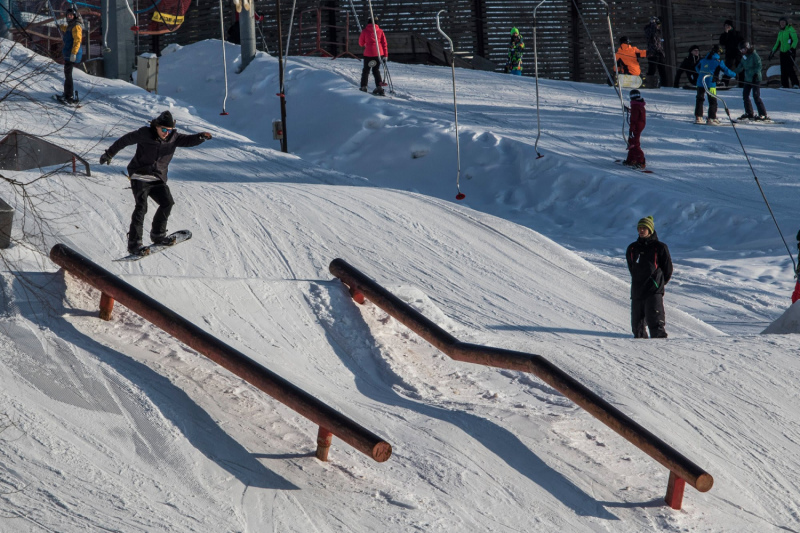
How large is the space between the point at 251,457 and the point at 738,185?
12.4m

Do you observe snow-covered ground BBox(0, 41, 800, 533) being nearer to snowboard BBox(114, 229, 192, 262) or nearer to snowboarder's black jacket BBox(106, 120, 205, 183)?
snowboard BBox(114, 229, 192, 262)

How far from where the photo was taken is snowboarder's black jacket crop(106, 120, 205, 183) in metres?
8.37

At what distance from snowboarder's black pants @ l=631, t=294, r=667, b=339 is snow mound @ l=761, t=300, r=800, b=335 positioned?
4.05 ft

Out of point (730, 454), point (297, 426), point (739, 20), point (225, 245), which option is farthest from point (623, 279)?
point (739, 20)

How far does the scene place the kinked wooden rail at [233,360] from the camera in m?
4.62

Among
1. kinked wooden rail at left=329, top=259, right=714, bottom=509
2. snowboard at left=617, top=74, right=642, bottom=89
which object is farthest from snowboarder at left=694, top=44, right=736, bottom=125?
kinked wooden rail at left=329, top=259, right=714, bottom=509

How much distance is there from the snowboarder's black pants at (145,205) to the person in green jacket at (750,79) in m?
13.8

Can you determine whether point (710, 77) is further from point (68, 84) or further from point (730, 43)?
point (68, 84)

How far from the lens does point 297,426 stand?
5230mm

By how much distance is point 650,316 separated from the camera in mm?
8555

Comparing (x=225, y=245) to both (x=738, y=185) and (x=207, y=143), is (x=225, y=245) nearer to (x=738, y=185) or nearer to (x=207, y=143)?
(x=207, y=143)

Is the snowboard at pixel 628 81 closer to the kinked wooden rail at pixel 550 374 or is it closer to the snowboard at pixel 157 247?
the snowboard at pixel 157 247

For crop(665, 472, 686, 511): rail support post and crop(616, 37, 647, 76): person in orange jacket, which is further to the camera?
crop(616, 37, 647, 76): person in orange jacket

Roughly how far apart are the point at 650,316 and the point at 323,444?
473 cm
